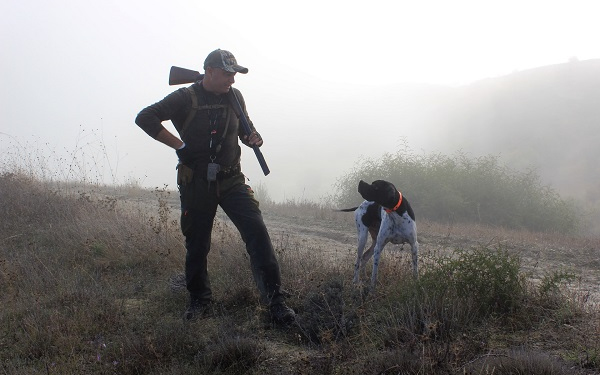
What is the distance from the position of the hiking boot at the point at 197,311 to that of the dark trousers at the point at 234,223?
0.13ft

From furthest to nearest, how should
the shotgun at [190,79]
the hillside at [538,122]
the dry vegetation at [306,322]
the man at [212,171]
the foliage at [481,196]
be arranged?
the hillside at [538,122] < the foliage at [481,196] < the shotgun at [190,79] < the man at [212,171] < the dry vegetation at [306,322]

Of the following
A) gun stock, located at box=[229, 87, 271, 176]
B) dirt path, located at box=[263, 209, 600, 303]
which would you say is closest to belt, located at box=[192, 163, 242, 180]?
gun stock, located at box=[229, 87, 271, 176]

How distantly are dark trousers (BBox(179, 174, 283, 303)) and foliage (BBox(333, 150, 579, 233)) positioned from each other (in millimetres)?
15983

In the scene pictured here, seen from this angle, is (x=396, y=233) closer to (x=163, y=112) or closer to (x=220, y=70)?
(x=220, y=70)

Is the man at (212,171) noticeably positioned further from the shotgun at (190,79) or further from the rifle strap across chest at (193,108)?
the shotgun at (190,79)

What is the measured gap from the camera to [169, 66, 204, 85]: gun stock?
4.98 metres

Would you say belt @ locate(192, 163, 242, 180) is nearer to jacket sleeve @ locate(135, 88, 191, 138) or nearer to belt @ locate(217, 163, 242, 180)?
belt @ locate(217, 163, 242, 180)

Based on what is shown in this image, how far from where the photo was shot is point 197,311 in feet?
15.7

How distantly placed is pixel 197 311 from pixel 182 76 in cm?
230

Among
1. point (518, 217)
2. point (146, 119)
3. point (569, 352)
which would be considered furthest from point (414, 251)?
point (518, 217)

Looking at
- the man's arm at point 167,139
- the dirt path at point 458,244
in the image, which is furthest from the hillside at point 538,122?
the man's arm at point 167,139

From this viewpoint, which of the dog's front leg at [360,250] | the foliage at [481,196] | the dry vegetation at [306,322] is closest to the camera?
the dry vegetation at [306,322]

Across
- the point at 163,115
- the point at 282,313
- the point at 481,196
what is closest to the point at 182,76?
the point at 163,115

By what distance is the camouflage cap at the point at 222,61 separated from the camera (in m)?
4.55
